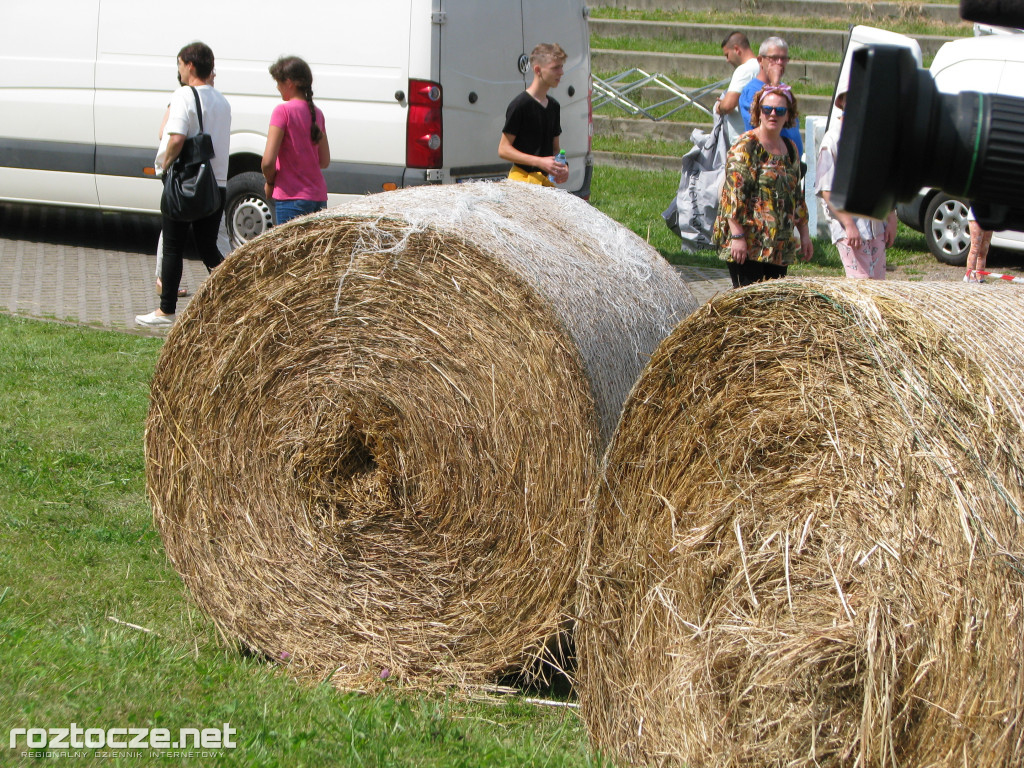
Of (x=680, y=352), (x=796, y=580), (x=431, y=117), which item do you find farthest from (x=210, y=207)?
(x=796, y=580)

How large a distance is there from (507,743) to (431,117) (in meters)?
6.41

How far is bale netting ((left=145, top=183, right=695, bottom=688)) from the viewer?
3.63m

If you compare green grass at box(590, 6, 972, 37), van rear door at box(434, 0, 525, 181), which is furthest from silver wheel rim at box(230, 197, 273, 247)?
green grass at box(590, 6, 972, 37)

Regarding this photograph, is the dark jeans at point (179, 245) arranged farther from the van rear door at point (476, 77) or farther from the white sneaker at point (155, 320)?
the van rear door at point (476, 77)

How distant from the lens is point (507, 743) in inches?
132

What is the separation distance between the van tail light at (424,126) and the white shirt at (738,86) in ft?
9.18

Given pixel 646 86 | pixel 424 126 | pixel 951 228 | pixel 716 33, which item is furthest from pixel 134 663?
pixel 716 33

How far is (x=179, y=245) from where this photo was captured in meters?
7.90

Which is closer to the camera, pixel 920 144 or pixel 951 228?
pixel 920 144

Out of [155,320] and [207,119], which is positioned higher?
[207,119]

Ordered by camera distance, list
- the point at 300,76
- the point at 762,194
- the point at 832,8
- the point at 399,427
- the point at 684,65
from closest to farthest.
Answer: the point at 399,427 → the point at 762,194 → the point at 300,76 → the point at 684,65 → the point at 832,8

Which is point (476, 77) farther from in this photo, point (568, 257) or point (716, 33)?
point (716, 33)

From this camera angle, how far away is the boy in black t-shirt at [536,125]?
7078mm

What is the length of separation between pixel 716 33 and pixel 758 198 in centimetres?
1460
